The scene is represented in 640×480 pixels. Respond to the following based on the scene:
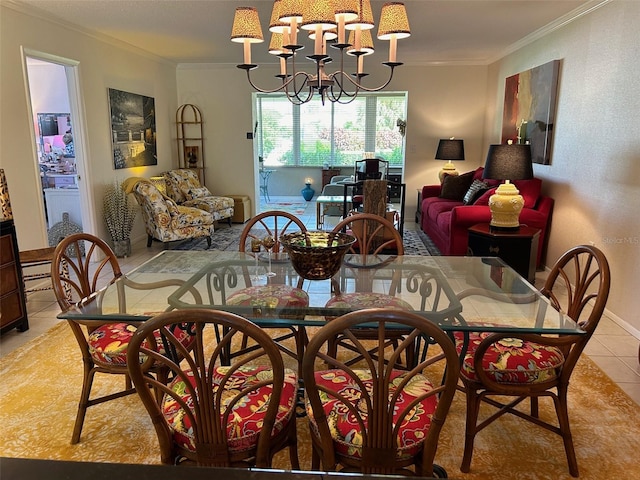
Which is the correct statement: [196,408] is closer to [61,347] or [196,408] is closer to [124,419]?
[124,419]

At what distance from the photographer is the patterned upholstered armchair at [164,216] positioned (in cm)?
503

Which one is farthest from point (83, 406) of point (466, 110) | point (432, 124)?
point (466, 110)

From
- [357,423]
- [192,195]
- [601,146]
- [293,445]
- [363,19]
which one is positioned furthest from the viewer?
[192,195]

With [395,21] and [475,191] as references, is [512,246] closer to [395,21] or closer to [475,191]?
[475,191]

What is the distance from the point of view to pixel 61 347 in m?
2.85

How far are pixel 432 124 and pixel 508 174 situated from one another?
340 centimetres

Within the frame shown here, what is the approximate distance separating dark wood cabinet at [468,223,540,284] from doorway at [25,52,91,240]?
3983 mm

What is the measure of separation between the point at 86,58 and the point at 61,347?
3.20 metres

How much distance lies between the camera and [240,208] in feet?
22.8

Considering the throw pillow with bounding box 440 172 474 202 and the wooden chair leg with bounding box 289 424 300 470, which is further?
the throw pillow with bounding box 440 172 474 202

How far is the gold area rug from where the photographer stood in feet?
6.04

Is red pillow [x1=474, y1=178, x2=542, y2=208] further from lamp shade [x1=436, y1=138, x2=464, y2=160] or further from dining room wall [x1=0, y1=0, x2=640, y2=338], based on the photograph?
lamp shade [x1=436, y1=138, x2=464, y2=160]

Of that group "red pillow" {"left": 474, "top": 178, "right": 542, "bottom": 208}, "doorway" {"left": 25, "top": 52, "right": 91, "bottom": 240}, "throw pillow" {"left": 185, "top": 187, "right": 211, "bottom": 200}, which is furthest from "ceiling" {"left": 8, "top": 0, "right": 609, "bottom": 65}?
"throw pillow" {"left": 185, "top": 187, "right": 211, "bottom": 200}

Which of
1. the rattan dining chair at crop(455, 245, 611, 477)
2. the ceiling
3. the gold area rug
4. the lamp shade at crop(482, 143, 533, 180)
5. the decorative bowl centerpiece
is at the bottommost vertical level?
the gold area rug
